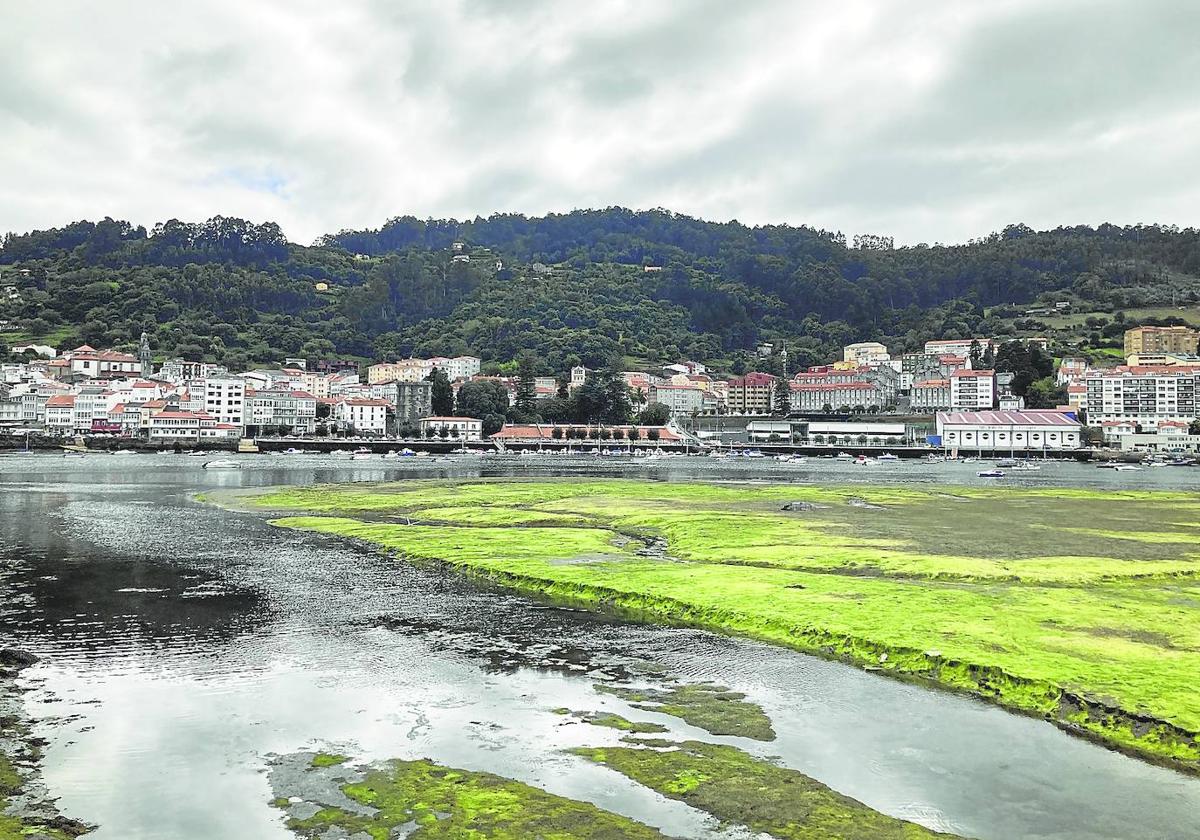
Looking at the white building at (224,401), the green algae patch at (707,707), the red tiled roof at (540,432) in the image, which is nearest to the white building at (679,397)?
the red tiled roof at (540,432)

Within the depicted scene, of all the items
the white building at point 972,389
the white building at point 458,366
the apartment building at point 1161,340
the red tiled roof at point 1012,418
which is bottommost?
the red tiled roof at point 1012,418

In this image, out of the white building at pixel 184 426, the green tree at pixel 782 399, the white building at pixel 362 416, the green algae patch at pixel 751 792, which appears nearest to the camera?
the green algae patch at pixel 751 792

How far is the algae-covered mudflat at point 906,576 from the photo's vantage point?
13.0 m

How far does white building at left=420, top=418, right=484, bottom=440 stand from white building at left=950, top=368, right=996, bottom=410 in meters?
82.8

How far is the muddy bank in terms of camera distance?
8.16 metres

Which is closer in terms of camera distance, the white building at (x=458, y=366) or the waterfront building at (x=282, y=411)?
the waterfront building at (x=282, y=411)

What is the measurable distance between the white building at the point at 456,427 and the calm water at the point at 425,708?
119417 mm

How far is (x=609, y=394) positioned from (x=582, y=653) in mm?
130116

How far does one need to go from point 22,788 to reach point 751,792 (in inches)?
296

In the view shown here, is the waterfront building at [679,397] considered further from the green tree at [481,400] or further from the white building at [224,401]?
the white building at [224,401]

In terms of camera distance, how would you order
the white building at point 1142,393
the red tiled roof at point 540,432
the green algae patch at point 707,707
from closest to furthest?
the green algae patch at point 707,707, the white building at point 1142,393, the red tiled roof at point 540,432

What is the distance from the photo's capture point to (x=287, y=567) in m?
24.1

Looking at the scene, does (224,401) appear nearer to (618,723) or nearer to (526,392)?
(526,392)

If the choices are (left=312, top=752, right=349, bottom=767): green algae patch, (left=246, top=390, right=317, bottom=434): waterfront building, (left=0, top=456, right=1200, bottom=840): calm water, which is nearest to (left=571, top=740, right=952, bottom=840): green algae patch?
(left=0, top=456, right=1200, bottom=840): calm water
